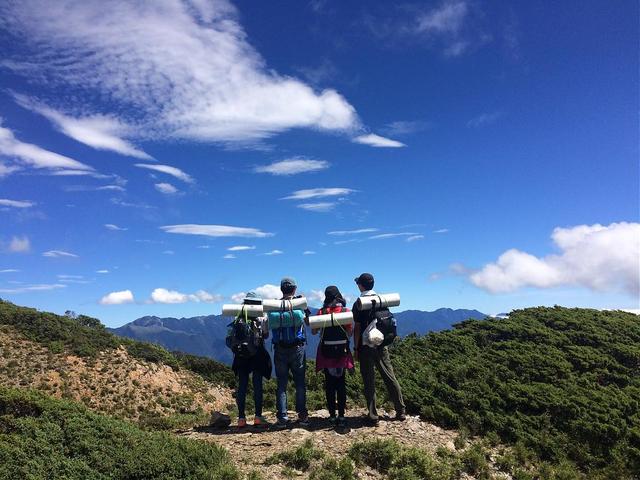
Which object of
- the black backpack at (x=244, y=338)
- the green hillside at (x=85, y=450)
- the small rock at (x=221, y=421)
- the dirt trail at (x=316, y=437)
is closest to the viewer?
the green hillside at (x=85, y=450)

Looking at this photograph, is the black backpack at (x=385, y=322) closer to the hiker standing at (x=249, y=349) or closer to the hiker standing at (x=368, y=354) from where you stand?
the hiker standing at (x=368, y=354)

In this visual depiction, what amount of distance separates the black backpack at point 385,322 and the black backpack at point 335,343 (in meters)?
0.68

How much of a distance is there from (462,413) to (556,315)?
521 inches

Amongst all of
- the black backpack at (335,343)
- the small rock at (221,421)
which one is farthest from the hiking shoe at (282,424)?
the black backpack at (335,343)

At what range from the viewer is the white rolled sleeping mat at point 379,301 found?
27.9 feet

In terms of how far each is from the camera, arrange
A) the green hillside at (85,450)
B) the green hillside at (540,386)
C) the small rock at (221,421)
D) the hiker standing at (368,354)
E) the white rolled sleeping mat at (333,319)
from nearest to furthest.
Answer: the green hillside at (85,450) < the white rolled sleeping mat at (333,319) < the hiker standing at (368,354) < the small rock at (221,421) < the green hillside at (540,386)

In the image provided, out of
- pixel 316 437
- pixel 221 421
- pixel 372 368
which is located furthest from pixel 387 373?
pixel 221 421

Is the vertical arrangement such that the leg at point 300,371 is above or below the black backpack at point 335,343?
below

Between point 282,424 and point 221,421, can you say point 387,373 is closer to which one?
point 282,424

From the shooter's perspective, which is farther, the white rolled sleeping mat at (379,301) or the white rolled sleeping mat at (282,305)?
the white rolled sleeping mat at (379,301)

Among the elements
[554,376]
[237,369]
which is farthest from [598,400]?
[237,369]

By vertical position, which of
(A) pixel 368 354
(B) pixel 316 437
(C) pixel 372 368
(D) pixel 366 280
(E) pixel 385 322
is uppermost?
(D) pixel 366 280

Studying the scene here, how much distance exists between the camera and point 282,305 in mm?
8305

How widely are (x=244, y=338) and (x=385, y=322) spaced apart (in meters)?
2.81
